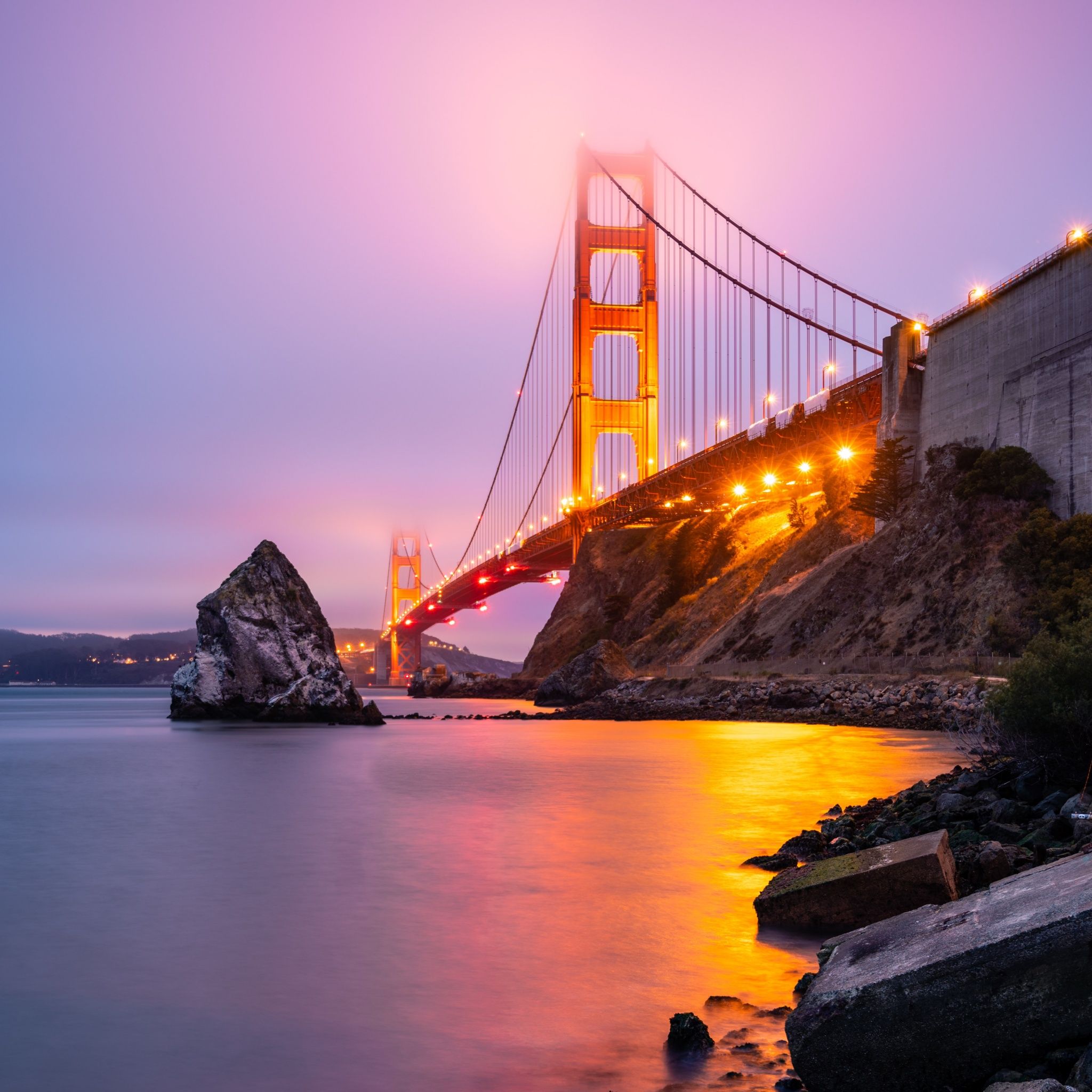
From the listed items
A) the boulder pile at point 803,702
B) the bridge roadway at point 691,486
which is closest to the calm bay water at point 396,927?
the boulder pile at point 803,702

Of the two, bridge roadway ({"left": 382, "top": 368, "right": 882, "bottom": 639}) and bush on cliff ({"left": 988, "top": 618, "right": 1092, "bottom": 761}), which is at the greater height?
bridge roadway ({"left": 382, "top": 368, "right": 882, "bottom": 639})

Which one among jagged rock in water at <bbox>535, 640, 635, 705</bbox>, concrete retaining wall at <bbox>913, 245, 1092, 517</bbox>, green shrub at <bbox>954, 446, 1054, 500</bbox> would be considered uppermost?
concrete retaining wall at <bbox>913, 245, 1092, 517</bbox>

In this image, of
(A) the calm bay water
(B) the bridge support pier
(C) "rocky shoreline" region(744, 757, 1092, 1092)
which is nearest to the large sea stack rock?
(A) the calm bay water

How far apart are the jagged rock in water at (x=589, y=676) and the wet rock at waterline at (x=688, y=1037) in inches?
1852

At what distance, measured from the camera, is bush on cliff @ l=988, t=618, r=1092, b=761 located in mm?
9695

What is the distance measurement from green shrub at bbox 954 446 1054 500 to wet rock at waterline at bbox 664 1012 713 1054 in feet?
106

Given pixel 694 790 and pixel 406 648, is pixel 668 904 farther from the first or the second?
pixel 406 648

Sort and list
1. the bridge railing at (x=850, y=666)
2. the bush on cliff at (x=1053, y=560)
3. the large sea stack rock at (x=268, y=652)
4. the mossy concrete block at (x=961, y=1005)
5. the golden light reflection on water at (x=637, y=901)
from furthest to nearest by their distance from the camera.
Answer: the large sea stack rock at (x=268, y=652) → the bridge railing at (x=850, y=666) → the bush on cliff at (x=1053, y=560) → the golden light reflection on water at (x=637, y=901) → the mossy concrete block at (x=961, y=1005)

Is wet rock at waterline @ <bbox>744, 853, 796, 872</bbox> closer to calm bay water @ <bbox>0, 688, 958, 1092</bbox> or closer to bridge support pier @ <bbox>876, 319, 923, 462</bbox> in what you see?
calm bay water @ <bbox>0, 688, 958, 1092</bbox>

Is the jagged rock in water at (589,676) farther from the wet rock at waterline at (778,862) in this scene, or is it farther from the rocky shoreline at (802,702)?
the wet rock at waterline at (778,862)

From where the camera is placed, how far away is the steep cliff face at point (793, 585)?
35.6 meters

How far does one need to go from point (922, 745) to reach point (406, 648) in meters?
95.3

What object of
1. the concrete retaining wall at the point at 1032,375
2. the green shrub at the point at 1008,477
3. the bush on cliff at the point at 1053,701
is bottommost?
the bush on cliff at the point at 1053,701

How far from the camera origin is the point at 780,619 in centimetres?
4491
